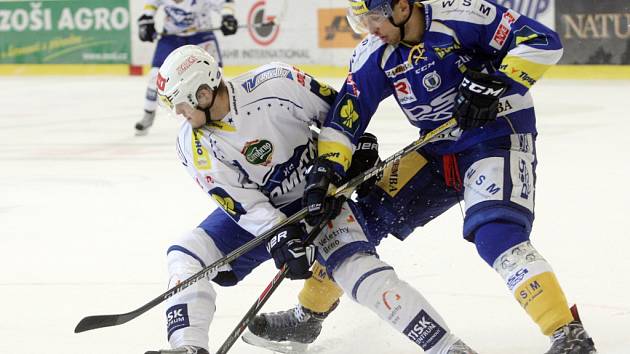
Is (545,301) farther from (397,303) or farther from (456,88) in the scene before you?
(456,88)

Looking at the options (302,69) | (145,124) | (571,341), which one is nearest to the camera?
(571,341)

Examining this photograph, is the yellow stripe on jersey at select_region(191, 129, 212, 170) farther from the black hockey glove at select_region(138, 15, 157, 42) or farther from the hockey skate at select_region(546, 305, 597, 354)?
the black hockey glove at select_region(138, 15, 157, 42)

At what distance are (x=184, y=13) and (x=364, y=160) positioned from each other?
5.25 m

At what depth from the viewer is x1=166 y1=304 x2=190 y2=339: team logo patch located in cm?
266

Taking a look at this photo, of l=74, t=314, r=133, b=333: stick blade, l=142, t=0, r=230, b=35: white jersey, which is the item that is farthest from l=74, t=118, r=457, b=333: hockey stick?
l=142, t=0, r=230, b=35: white jersey

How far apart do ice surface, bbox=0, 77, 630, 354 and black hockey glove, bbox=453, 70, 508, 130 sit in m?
0.62

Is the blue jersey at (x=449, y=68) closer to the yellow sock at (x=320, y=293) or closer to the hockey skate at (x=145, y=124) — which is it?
the yellow sock at (x=320, y=293)

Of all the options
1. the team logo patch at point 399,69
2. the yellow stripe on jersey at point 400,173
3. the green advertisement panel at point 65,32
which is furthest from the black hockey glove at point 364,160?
the green advertisement panel at point 65,32

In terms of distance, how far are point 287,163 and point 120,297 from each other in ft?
2.97

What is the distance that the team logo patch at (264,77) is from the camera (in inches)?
113

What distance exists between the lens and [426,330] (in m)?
2.53

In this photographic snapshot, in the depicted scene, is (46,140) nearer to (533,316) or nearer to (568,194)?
(568,194)

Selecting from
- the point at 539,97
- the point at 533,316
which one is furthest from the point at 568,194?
the point at 539,97

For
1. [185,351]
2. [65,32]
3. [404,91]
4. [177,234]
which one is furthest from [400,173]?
[65,32]
